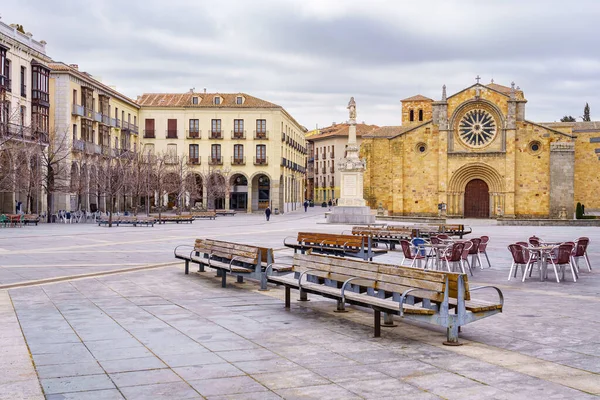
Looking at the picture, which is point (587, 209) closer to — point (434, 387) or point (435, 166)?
point (435, 166)

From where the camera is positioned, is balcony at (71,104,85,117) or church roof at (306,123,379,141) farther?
church roof at (306,123,379,141)

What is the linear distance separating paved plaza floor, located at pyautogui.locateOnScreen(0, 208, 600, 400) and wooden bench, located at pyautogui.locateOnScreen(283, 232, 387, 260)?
12.4 feet

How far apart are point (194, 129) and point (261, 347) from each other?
194ft

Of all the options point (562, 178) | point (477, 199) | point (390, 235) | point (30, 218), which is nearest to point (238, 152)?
point (477, 199)

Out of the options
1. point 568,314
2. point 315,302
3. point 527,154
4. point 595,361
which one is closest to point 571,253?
point 568,314

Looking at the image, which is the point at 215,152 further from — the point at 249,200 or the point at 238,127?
the point at 249,200

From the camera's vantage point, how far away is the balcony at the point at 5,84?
36456 mm

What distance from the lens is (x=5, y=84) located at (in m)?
37.7

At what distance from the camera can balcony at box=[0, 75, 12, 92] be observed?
36.5 metres

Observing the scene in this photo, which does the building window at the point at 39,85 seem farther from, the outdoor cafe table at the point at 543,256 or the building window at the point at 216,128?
the outdoor cafe table at the point at 543,256

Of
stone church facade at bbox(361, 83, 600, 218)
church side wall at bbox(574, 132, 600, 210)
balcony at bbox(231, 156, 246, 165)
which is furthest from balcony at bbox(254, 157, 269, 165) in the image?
church side wall at bbox(574, 132, 600, 210)

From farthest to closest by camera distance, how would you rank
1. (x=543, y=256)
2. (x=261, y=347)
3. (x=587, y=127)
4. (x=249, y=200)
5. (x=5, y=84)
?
(x=249, y=200)
(x=587, y=127)
(x=5, y=84)
(x=543, y=256)
(x=261, y=347)

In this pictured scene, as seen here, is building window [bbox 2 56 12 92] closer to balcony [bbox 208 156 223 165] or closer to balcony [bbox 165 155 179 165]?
balcony [bbox 165 155 179 165]

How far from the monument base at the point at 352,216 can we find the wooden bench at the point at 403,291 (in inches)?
1211
